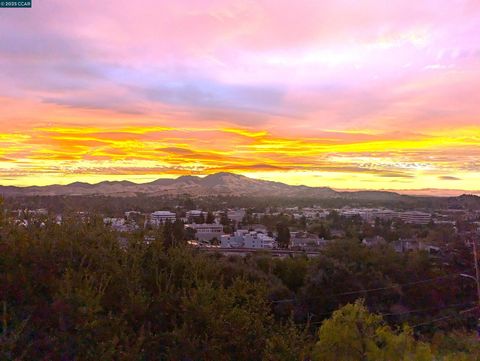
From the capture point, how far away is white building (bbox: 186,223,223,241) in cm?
4675

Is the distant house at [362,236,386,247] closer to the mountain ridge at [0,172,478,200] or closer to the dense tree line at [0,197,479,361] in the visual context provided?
the dense tree line at [0,197,479,361]

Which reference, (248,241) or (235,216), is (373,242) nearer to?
(248,241)

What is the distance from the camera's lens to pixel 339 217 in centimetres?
→ 6581

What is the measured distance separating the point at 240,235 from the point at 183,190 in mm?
70451

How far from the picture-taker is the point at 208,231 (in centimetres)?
5088

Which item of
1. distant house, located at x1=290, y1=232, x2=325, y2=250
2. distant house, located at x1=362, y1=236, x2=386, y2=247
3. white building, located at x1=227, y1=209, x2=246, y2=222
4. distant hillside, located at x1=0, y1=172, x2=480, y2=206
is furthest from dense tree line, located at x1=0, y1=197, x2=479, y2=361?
distant hillside, located at x1=0, y1=172, x2=480, y2=206

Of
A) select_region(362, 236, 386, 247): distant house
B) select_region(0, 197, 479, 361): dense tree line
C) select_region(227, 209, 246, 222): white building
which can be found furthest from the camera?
select_region(227, 209, 246, 222): white building

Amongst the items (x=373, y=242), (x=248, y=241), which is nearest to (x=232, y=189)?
(x=248, y=241)

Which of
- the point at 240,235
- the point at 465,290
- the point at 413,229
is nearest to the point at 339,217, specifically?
the point at 413,229

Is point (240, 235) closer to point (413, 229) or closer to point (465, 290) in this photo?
point (413, 229)

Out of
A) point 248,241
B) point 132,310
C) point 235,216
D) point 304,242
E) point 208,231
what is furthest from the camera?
point 235,216

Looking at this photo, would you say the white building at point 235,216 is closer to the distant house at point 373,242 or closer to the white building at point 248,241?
the white building at point 248,241

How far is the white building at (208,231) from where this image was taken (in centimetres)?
4675

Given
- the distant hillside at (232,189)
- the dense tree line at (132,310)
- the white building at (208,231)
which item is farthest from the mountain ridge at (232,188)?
the dense tree line at (132,310)
